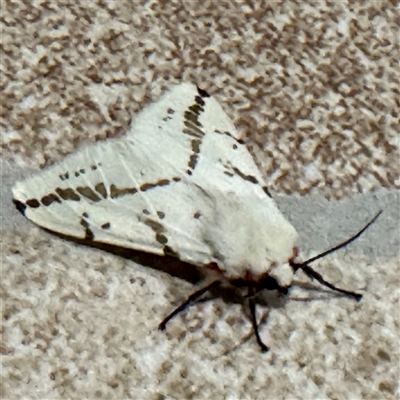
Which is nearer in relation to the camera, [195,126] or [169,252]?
[169,252]

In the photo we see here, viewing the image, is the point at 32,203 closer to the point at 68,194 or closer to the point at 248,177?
the point at 68,194

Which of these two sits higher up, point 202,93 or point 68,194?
point 202,93

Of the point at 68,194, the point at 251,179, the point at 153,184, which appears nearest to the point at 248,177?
the point at 251,179

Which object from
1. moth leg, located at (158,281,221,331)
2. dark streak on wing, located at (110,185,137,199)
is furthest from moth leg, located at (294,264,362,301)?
dark streak on wing, located at (110,185,137,199)

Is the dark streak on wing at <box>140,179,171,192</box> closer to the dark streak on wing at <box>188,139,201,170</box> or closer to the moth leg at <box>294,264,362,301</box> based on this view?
the dark streak on wing at <box>188,139,201,170</box>

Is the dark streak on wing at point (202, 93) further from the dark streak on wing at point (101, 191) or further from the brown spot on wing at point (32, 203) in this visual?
the brown spot on wing at point (32, 203)

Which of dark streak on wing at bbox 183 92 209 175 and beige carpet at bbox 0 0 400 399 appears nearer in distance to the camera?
beige carpet at bbox 0 0 400 399
